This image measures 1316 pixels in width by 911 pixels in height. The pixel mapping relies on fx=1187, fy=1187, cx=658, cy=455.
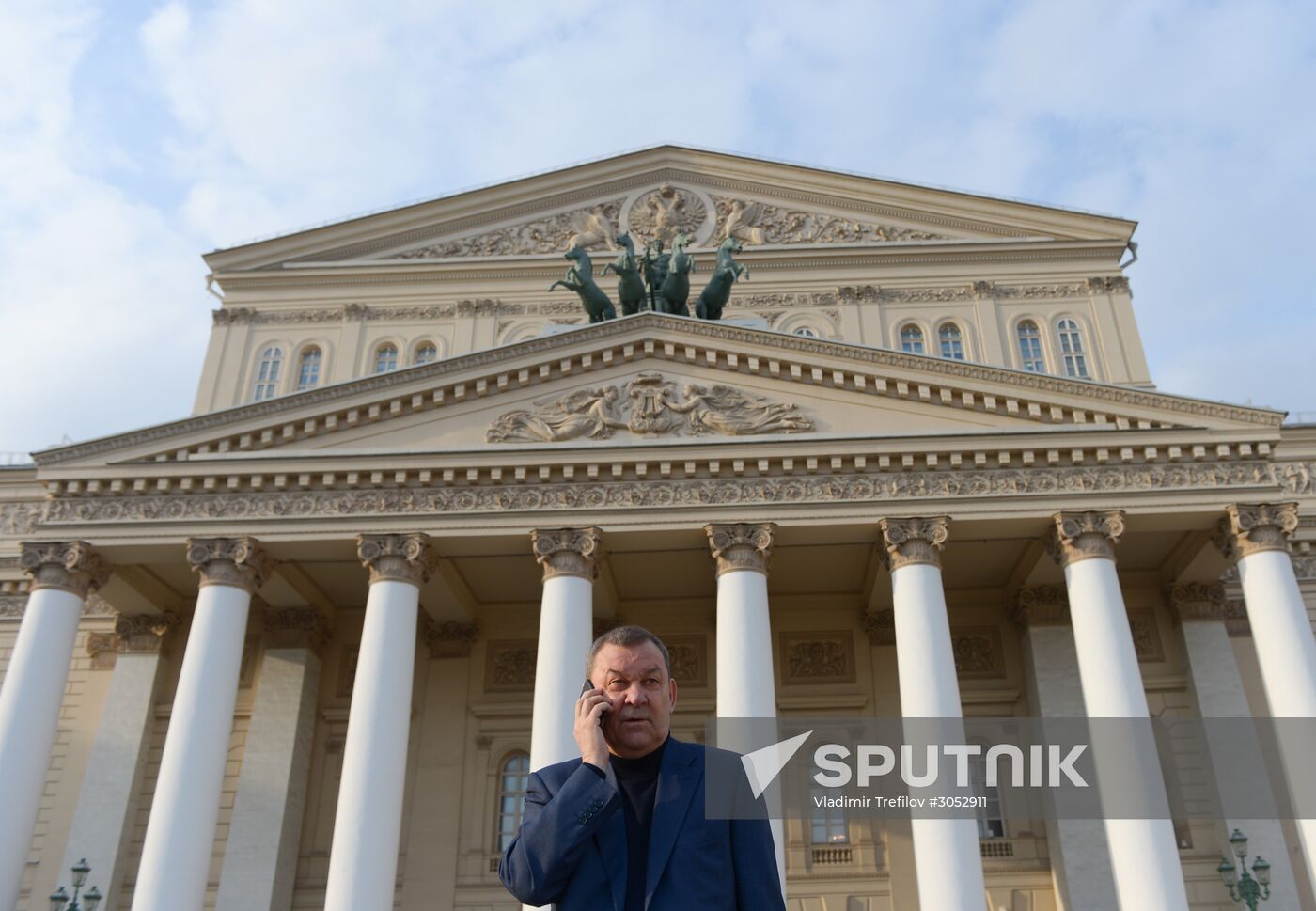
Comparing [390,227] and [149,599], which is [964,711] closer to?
[149,599]

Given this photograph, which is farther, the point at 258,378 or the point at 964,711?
the point at 258,378

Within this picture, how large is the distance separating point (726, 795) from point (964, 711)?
66.3 ft

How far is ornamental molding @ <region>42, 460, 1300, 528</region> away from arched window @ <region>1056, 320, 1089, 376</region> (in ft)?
31.7

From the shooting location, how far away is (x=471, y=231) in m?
31.7

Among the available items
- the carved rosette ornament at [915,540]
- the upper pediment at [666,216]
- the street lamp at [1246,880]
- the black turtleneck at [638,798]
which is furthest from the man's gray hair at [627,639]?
the upper pediment at [666,216]

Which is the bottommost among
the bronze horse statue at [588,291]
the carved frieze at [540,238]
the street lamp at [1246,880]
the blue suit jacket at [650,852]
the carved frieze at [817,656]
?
the blue suit jacket at [650,852]

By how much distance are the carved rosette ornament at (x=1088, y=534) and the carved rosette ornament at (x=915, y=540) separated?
72.1 inches

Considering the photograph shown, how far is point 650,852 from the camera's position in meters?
3.52

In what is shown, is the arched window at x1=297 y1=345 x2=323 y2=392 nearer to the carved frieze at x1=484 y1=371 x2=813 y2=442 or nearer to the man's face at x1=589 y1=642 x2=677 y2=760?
the carved frieze at x1=484 y1=371 x2=813 y2=442

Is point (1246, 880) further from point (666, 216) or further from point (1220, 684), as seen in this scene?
point (666, 216)

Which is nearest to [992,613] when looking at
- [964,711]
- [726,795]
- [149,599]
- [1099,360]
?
[964,711]

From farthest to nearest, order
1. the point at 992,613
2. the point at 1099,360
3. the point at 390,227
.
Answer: the point at 390,227, the point at 1099,360, the point at 992,613

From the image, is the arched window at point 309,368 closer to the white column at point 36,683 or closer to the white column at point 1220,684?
the white column at point 36,683

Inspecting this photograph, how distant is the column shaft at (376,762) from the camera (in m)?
16.9
